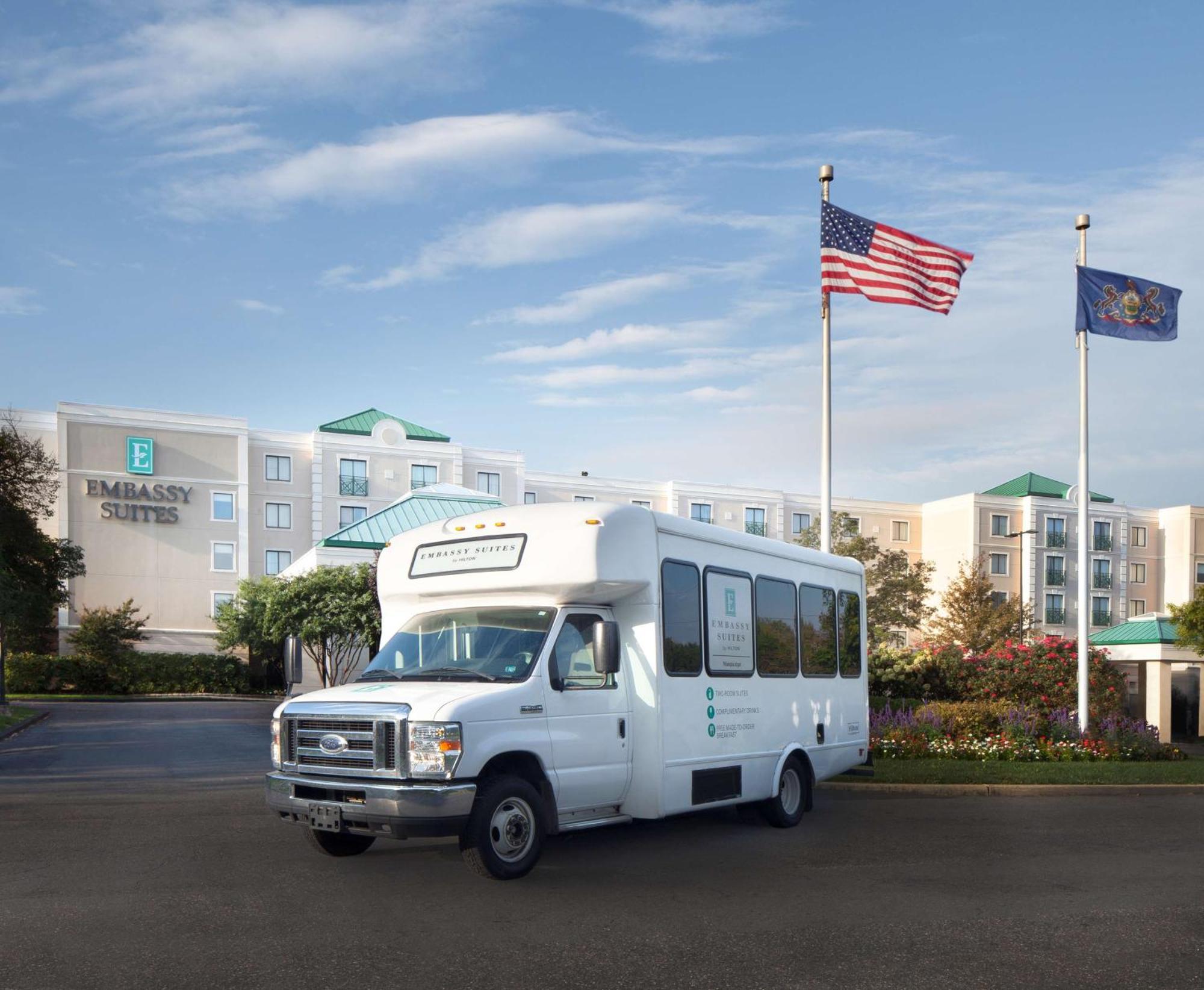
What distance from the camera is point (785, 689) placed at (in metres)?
12.8

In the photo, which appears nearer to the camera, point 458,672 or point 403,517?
point 458,672

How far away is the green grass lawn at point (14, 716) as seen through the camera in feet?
93.8

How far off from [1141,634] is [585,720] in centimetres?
2852

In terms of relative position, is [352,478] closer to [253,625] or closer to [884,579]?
[253,625]

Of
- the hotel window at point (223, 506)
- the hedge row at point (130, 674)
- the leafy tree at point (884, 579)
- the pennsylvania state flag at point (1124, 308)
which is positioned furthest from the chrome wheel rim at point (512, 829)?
the hotel window at point (223, 506)

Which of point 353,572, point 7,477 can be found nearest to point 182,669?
point 353,572

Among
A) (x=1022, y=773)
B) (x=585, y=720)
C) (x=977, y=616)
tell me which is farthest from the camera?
(x=977, y=616)

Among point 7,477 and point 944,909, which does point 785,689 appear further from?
point 7,477

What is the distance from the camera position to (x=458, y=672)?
9.79 metres

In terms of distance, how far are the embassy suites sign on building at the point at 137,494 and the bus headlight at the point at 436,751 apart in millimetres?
58231

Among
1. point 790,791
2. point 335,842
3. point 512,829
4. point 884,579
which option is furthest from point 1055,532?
point 512,829

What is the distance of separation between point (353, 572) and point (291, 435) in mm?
28730

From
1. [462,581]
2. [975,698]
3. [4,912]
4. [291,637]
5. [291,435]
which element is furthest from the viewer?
[291,435]

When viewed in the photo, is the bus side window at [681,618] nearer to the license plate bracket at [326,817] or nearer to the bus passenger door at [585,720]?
the bus passenger door at [585,720]
